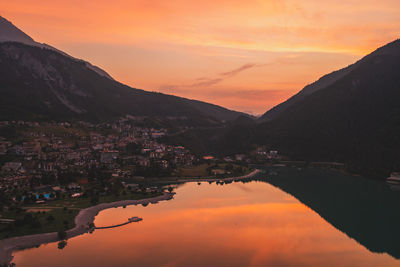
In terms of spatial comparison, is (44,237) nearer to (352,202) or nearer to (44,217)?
(44,217)

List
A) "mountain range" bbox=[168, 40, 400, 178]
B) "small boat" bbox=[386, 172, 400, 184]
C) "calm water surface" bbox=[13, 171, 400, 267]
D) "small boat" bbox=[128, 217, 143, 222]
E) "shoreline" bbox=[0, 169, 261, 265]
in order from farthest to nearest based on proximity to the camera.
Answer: "mountain range" bbox=[168, 40, 400, 178]
"small boat" bbox=[386, 172, 400, 184]
"small boat" bbox=[128, 217, 143, 222]
"shoreline" bbox=[0, 169, 261, 265]
"calm water surface" bbox=[13, 171, 400, 267]

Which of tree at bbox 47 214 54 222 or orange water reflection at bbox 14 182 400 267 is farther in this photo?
tree at bbox 47 214 54 222

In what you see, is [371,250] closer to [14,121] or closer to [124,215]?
[124,215]

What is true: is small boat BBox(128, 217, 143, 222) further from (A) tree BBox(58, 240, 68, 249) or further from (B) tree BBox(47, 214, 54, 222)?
(A) tree BBox(58, 240, 68, 249)

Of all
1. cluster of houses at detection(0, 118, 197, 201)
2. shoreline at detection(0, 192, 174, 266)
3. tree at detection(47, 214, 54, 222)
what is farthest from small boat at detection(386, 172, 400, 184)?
tree at detection(47, 214, 54, 222)

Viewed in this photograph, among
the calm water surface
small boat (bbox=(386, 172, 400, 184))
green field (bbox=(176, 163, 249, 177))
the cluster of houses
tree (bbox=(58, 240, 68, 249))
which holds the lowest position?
the calm water surface

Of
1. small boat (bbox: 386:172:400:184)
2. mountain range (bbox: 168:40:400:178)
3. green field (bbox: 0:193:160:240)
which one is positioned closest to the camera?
green field (bbox: 0:193:160:240)

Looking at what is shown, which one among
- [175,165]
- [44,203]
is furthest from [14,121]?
[44,203]

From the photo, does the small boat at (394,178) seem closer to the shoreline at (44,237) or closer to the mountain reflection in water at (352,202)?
the mountain reflection in water at (352,202)
